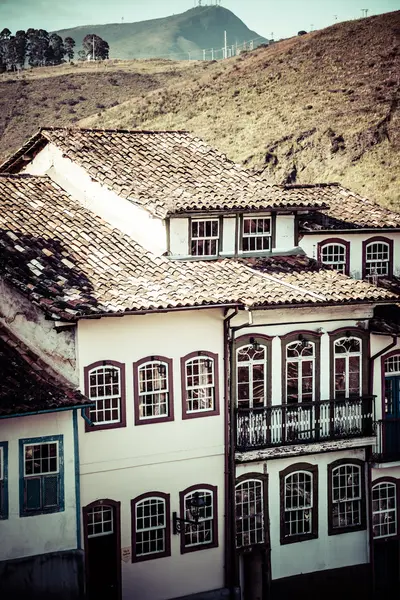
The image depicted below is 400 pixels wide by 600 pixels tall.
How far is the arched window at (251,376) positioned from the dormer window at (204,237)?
3170mm

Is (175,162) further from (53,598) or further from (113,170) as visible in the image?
(53,598)

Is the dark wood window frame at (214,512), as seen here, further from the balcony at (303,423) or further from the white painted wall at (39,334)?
the white painted wall at (39,334)

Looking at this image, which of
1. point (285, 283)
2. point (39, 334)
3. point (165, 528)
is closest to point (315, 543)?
point (165, 528)

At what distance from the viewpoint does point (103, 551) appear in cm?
2675

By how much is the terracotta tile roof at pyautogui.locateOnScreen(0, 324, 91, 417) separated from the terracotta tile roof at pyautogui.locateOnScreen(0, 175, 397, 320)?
1.24m

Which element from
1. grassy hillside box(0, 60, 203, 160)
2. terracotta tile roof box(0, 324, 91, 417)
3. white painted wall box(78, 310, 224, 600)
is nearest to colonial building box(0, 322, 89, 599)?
terracotta tile roof box(0, 324, 91, 417)

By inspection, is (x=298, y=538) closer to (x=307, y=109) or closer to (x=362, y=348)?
(x=362, y=348)

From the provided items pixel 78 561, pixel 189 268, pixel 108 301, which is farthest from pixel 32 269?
pixel 78 561

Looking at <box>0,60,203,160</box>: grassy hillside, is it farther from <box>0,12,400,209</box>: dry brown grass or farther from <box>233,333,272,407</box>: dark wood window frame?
<box>233,333,272,407</box>: dark wood window frame

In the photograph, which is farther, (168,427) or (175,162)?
(175,162)

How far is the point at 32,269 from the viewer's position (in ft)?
88.4

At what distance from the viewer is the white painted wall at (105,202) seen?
29.9m

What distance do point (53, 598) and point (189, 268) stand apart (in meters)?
8.98

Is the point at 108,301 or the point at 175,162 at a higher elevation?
the point at 175,162
